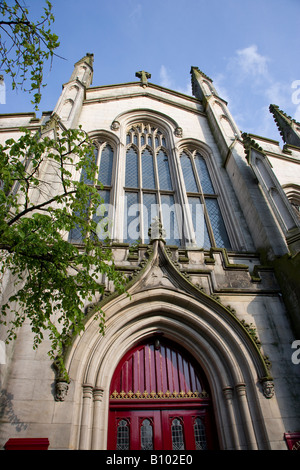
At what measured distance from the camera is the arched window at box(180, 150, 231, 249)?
28.9 ft

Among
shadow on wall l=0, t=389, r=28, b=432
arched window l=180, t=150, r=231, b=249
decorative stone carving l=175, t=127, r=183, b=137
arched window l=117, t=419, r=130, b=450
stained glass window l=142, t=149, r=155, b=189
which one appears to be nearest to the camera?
shadow on wall l=0, t=389, r=28, b=432

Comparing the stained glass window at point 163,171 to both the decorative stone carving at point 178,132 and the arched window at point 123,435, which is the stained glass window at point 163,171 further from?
the arched window at point 123,435

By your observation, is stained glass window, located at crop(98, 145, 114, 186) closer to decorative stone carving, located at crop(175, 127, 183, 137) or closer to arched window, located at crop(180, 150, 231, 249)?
arched window, located at crop(180, 150, 231, 249)

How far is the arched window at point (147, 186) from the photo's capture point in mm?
8656

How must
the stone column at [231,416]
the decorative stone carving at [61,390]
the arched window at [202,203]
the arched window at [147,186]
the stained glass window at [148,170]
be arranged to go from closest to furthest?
1. the decorative stone carving at [61,390]
2. the stone column at [231,416]
3. the arched window at [147,186]
4. the arched window at [202,203]
5. the stained glass window at [148,170]

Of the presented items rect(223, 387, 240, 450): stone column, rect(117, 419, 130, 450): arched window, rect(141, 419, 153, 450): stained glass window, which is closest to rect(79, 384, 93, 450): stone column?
rect(117, 419, 130, 450): arched window

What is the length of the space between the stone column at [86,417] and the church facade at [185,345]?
2 centimetres

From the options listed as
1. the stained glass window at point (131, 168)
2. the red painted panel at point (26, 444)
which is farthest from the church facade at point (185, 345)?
the stained glass window at point (131, 168)

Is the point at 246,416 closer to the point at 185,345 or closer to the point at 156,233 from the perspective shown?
the point at 185,345

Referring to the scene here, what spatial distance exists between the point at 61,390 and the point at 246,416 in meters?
3.02

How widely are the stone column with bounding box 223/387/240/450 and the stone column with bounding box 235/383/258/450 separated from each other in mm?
138

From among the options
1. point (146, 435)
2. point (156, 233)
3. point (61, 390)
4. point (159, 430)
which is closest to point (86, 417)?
point (61, 390)

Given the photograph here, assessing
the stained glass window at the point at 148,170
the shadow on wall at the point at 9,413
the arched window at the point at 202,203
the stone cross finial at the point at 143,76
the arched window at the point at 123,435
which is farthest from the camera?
the stone cross finial at the point at 143,76
